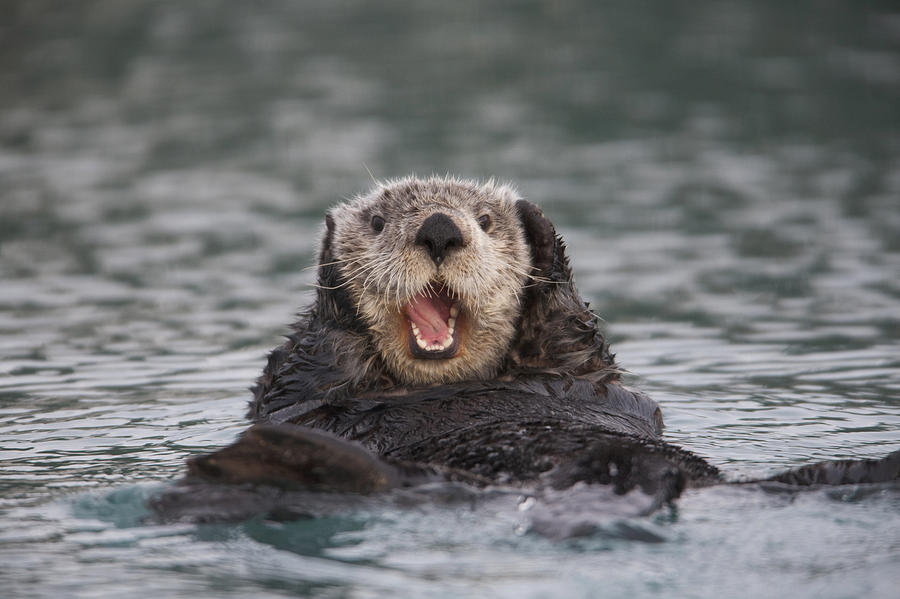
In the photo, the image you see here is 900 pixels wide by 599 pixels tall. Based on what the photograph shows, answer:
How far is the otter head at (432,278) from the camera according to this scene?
4547 mm

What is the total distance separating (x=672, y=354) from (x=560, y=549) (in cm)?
370

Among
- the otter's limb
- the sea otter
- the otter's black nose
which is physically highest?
the otter's black nose

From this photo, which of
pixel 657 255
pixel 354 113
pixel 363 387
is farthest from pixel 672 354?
pixel 354 113

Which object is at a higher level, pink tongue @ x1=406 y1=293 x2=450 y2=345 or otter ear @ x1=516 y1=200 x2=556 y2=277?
otter ear @ x1=516 y1=200 x2=556 y2=277

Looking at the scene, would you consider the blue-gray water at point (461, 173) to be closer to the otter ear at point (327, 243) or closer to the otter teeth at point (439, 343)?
Answer: the otter ear at point (327, 243)

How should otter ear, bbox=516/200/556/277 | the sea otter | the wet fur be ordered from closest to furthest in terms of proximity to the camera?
1. the sea otter
2. the wet fur
3. otter ear, bbox=516/200/556/277

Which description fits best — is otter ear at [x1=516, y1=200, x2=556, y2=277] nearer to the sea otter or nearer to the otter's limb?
the sea otter

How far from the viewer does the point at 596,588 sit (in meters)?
3.02

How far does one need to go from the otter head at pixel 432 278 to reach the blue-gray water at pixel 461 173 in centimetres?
90

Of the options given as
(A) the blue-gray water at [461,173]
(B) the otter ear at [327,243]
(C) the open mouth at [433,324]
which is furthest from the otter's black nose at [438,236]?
(A) the blue-gray water at [461,173]

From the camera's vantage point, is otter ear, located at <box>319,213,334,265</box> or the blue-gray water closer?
the blue-gray water

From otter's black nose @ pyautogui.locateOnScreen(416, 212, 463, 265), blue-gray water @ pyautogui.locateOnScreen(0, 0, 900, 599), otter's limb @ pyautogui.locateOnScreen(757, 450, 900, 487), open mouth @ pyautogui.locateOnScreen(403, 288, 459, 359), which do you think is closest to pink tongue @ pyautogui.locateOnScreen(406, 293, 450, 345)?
open mouth @ pyautogui.locateOnScreen(403, 288, 459, 359)

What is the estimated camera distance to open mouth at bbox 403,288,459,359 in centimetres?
461

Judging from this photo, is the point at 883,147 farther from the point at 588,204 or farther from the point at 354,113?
the point at 354,113
